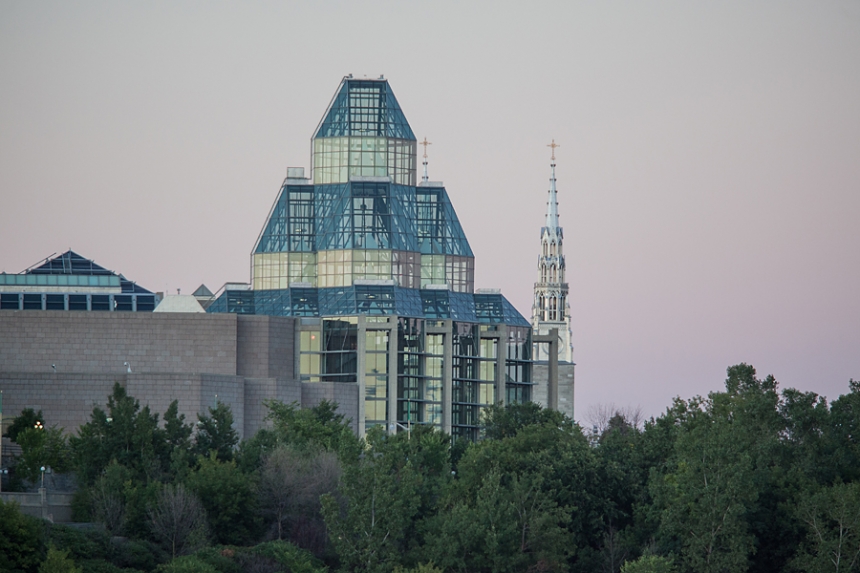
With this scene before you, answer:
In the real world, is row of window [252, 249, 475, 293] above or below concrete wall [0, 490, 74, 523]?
above

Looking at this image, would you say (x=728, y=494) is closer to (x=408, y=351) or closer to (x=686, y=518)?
(x=686, y=518)

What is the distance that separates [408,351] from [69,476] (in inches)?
1919

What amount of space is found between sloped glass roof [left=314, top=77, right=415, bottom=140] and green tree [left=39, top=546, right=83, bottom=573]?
287 ft

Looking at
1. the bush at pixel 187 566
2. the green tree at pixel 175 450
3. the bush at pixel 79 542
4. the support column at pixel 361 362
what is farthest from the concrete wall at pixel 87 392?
the bush at pixel 187 566

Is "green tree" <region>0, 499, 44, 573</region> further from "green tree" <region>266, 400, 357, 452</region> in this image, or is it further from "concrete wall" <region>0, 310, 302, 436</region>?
"concrete wall" <region>0, 310, 302, 436</region>

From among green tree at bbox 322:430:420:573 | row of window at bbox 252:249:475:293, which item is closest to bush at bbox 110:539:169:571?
green tree at bbox 322:430:420:573

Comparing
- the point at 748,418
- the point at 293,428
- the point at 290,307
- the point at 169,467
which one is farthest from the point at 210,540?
the point at 290,307

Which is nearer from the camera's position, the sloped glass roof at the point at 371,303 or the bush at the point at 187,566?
the bush at the point at 187,566

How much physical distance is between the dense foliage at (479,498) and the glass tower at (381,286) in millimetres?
36297

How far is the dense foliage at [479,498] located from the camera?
371 ft

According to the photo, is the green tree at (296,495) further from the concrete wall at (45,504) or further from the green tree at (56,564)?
the green tree at (56,564)

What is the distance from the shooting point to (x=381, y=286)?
171 metres

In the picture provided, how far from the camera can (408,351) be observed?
169 metres

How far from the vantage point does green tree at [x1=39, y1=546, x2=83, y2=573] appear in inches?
3957
